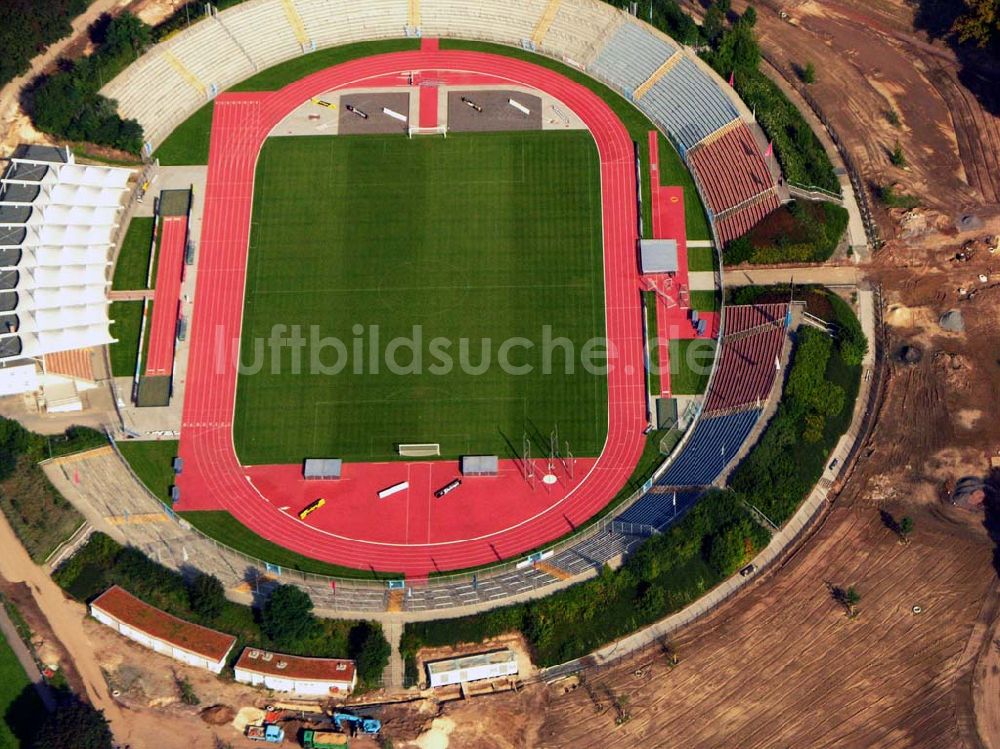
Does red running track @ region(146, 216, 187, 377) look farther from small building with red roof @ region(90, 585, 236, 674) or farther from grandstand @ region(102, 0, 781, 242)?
small building with red roof @ region(90, 585, 236, 674)

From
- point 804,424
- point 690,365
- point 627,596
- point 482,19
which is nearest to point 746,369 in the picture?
point 690,365

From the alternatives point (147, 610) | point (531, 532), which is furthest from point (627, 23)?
point (147, 610)

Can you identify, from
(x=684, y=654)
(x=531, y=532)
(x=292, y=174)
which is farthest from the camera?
(x=292, y=174)

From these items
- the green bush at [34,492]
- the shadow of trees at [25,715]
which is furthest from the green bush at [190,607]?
the shadow of trees at [25,715]

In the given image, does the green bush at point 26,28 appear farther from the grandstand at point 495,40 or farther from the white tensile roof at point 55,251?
the white tensile roof at point 55,251

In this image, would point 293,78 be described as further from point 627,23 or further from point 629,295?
point 629,295

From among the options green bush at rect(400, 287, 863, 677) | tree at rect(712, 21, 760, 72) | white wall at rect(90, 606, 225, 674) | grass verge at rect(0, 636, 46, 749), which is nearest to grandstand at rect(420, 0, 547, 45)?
tree at rect(712, 21, 760, 72)
